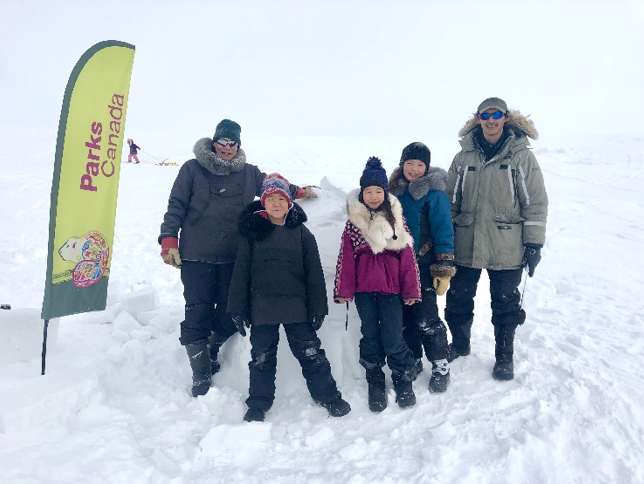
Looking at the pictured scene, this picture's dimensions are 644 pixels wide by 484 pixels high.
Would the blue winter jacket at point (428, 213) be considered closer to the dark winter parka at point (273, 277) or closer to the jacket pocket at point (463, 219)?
the jacket pocket at point (463, 219)

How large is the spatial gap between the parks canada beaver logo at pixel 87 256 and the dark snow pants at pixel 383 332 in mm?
2184

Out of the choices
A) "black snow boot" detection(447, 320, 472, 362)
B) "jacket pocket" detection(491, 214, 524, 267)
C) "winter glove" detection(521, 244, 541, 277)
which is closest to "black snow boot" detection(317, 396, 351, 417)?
"black snow boot" detection(447, 320, 472, 362)

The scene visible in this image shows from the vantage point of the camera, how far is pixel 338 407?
3117mm

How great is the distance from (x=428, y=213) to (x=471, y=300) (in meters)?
0.92

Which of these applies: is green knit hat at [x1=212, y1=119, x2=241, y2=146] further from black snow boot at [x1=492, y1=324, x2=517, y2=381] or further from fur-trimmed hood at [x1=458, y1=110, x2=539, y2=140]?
black snow boot at [x1=492, y1=324, x2=517, y2=381]

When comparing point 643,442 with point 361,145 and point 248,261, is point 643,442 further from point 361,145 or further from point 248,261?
point 361,145

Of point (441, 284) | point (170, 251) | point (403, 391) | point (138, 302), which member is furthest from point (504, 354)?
point (138, 302)

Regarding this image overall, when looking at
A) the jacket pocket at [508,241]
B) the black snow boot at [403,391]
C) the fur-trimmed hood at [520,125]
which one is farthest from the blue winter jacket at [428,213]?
the black snow boot at [403,391]

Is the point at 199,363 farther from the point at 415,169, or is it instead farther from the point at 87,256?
the point at 415,169

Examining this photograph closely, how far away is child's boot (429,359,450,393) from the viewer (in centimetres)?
325

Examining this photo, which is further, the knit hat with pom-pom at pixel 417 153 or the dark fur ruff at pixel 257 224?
the knit hat with pom-pom at pixel 417 153

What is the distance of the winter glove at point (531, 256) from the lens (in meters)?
3.24

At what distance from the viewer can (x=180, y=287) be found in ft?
21.3

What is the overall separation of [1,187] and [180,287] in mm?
9042
